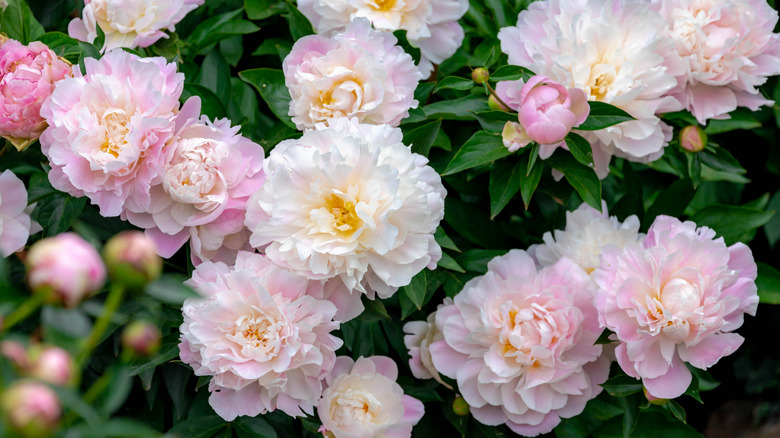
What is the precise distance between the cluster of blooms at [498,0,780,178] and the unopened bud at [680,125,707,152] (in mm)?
24

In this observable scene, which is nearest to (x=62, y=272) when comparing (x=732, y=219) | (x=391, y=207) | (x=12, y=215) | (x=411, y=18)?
(x=391, y=207)

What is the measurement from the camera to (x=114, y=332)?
1021 mm

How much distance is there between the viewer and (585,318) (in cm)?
97

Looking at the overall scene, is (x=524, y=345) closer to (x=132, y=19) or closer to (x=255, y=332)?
(x=255, y=332)

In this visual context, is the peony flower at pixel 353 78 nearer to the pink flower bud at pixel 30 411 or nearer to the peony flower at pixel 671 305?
the peony flower at pixel 671 305

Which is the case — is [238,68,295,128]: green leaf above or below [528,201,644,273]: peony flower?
above

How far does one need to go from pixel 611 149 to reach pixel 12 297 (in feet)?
2.45

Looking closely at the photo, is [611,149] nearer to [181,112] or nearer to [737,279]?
[737,279]

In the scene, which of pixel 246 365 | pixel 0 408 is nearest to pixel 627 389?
pixel 246 365

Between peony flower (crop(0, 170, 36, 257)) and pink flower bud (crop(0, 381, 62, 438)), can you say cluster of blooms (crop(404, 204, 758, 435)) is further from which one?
pink flower bud (crop(0, 381, 62, 438))

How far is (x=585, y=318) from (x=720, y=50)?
15.2 inches

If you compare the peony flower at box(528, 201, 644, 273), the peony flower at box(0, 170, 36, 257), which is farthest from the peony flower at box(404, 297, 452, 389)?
the peony flower at box(0, 170, 36, 257)

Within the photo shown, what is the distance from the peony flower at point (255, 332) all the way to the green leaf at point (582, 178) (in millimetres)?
345

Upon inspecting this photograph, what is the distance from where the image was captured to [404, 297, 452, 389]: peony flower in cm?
105
